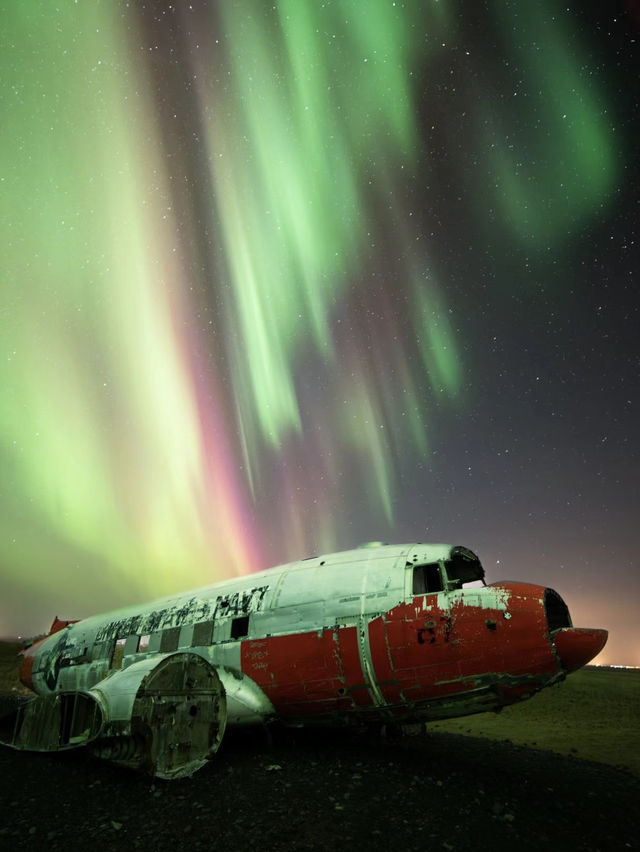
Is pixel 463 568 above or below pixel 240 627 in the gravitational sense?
above

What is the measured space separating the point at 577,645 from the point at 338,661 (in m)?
4.99

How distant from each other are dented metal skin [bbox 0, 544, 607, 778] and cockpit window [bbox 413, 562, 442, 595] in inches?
1.0

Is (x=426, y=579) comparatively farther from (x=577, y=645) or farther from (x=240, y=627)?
(x=240, y=627)

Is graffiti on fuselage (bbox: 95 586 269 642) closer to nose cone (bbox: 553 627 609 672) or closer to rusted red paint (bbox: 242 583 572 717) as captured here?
rusted red paint (bbox: 242 583 572 717)

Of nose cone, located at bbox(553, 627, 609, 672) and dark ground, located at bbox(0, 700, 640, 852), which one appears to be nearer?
dark ground, located at bbox(0, 700, 640, 852)

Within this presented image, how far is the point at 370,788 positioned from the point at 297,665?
113 inches

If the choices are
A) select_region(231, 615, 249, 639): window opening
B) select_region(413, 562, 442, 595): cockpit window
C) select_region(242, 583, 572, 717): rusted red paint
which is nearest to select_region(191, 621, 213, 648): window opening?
select_region(231, 615, 249, 639): window opening

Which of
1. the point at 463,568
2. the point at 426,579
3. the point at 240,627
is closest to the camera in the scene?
the point at 426,579

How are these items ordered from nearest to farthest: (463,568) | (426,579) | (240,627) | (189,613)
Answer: (426,579) < (463,568) < (240,627) < (189,613)

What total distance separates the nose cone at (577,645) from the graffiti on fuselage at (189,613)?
23.7 ft

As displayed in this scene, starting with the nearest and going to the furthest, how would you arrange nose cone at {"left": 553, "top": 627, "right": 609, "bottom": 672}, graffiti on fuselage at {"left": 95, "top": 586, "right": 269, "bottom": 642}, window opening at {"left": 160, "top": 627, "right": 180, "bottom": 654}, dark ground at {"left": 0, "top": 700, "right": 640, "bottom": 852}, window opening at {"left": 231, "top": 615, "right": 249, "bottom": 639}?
dark ground at {"left": 0, "top": 700, "right": 640, "bottom": 852} < nose cone at {"left": 553, "top": 627, "right": 609, "bottom": 672} < window opening at {"left": 231, "top": 615, "right": 249, "bottom": 639} < graffiti on fuselage at {"left": 95, "top": 586, "right": 269, "bottom": 642} < window opening at {"left": 160, "top": 627, "right": 180, "bottom": 654}

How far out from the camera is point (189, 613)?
1443 cm

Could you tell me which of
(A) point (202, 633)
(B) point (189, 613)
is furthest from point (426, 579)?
(B) point (189, 613)

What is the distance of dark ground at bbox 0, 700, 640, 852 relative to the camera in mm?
7387
